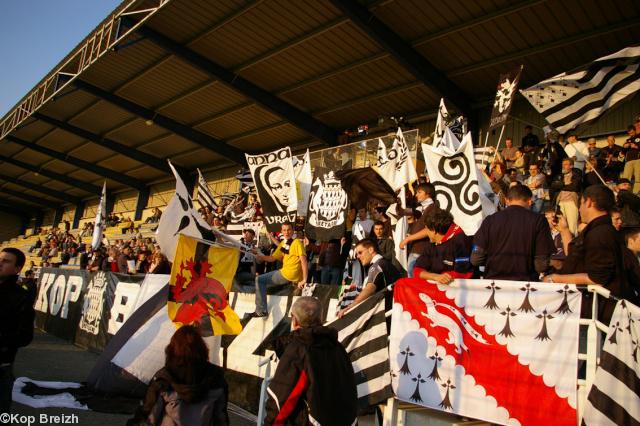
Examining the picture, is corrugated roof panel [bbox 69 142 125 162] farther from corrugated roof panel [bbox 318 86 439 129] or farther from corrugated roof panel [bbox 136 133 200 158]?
corrugated roof panel [bbox 318 86 439 129]

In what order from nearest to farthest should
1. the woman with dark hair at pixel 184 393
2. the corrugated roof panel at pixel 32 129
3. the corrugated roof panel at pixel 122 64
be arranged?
the woman with dark hair at pixel 184 393
the corrugated roof panel at pixel 122 64
the corrugated roof panel at pixel 32 129

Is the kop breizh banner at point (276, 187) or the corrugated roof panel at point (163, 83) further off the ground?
the corrugated roof panel at point (163, 83)

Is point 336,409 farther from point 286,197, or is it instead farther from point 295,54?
point 295,54

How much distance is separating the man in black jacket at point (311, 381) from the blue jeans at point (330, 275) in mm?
5765

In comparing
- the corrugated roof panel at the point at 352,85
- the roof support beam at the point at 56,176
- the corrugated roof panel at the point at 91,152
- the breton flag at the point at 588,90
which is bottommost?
the breton flag at the point at 588,90

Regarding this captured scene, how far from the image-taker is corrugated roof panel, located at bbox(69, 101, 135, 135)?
22.6 meters

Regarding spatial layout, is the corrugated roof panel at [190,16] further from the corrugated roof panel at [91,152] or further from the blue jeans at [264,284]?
the corrugated roof panel at [91,152]

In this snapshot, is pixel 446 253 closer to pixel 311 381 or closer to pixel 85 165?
pixel 311 381

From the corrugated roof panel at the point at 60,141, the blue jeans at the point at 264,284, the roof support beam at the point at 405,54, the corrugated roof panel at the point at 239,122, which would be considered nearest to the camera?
the blue jeans at the point at 264,284

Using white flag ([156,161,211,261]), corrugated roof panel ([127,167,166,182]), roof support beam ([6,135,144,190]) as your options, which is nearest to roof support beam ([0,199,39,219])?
roof support beam ([6,135,144,190])

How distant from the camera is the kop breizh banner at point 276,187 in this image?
34.3 ft

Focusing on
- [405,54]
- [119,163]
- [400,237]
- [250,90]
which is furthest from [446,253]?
[119,163]

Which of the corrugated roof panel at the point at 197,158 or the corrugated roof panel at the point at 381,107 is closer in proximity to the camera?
the corrugated roof panel at the point at 381,107

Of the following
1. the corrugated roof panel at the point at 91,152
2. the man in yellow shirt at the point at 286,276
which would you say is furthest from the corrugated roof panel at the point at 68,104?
the man in yellow shirt at the point at 286,276
